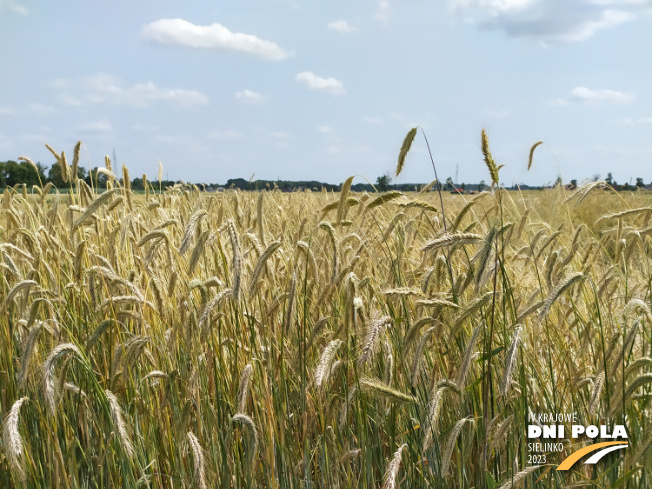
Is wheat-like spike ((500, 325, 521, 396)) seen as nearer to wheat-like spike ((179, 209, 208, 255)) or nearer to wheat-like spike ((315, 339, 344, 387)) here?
wheat-like spike ((315, 339, 344, 387))

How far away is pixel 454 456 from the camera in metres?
1.80

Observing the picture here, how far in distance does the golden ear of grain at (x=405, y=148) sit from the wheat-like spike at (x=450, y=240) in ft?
1.71

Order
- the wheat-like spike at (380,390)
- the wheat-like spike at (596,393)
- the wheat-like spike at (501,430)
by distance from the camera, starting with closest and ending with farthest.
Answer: the wheat-like spike at (380,390), the wheat-like spike at (596,393), the wheat-like spike at (501,430)

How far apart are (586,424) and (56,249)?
229cm

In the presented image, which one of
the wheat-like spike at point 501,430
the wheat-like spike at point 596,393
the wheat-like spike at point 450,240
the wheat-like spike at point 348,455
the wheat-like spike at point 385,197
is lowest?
the wheat-like spike at point 348,455

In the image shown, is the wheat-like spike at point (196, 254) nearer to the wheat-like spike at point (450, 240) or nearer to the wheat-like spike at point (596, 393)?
the wheat-like spike at point (450, 240)

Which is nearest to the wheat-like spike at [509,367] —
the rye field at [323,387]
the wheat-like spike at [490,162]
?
the rye field at [323,387]

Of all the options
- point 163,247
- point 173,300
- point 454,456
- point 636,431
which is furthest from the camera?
point 163,247

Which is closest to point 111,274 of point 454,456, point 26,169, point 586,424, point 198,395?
point 198,395

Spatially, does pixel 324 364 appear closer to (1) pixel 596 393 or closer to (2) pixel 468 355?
(2) pixel 468 355

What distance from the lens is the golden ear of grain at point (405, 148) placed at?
1825mm

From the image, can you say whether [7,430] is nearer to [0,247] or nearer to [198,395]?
[198,395]

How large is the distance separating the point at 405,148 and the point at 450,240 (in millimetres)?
585
